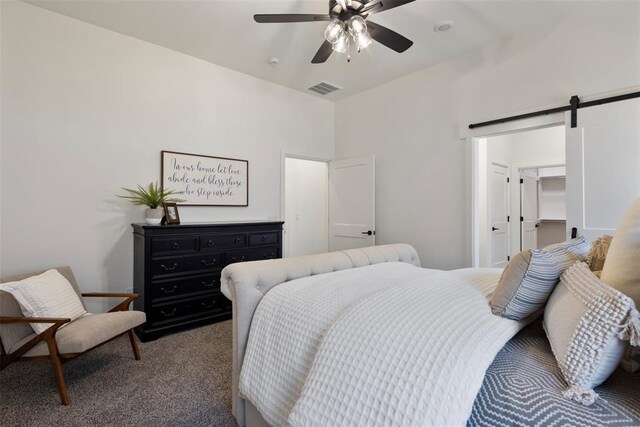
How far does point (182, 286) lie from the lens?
306 centimetres

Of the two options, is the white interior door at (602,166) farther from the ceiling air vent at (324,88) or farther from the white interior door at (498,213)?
the ceiling air vent at (324,88)

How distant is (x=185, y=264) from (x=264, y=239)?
2.98ft

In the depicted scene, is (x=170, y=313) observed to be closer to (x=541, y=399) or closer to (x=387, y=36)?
(x=541, y=399)

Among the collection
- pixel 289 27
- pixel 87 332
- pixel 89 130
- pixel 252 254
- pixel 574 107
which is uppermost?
pixel 289 27

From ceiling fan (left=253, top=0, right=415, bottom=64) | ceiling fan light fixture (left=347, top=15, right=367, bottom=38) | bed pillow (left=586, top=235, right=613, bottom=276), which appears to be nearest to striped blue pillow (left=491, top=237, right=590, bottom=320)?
bed pillow (left=586, top=235, right=613, bottom=276)

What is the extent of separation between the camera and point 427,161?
3875 millimetres

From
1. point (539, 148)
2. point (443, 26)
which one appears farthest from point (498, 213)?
point (443, 26)

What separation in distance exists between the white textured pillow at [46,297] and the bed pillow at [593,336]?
2.78 metres

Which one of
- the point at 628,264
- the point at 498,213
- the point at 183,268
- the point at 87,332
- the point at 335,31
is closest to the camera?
the point at 628,264

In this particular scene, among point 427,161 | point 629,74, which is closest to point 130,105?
point 427,161

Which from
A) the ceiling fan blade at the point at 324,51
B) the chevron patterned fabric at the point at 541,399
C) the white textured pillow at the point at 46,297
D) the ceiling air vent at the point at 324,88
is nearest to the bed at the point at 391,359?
the chevron patterned fabric at the point at 541,399

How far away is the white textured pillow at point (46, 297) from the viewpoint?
2025 millimetres

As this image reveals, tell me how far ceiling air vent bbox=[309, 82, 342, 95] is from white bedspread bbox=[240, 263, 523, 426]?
3.46 metres

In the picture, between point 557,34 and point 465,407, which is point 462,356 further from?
point 557,34
